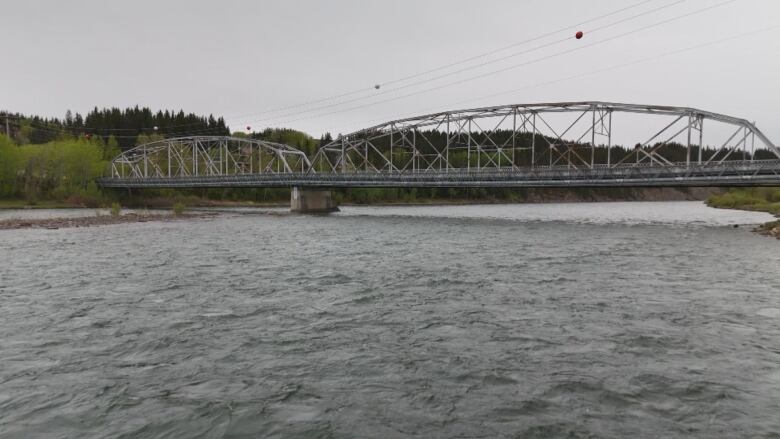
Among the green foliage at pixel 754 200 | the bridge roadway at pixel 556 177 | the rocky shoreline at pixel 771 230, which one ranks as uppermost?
the bridge roadway at pixel 556 177

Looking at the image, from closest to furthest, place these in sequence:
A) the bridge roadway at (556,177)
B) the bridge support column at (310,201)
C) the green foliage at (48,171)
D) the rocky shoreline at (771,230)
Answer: the rocky shoreline at (771,230)
the bridge roadway at (556,177)
the bridge support column at (310,201)
the green foliage at (48,171)

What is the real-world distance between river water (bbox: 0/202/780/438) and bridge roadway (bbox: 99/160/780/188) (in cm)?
4088

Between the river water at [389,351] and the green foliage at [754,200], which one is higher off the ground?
the green foliage at [754,200]

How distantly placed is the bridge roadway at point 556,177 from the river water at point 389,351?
40.9m

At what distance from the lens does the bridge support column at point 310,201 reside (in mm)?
100062

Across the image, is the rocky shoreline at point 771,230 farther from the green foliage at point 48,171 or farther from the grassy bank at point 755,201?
the green foliage at point 48,171

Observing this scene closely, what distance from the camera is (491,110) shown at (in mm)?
94312

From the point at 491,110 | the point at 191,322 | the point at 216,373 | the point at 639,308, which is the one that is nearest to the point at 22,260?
the point at 191,322

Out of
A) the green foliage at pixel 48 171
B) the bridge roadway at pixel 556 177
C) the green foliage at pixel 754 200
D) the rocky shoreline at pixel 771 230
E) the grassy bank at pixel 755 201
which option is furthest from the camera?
the green foliage at pixel 754 200

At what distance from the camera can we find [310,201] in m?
102

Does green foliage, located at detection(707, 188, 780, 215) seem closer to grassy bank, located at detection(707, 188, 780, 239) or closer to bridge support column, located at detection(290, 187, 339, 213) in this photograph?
grassy bank, located at detection(707, 188, 780, 239)

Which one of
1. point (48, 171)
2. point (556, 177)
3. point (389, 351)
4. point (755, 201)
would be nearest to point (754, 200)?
point (755, 201)

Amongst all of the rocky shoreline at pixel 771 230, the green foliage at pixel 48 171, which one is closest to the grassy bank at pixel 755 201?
the rocky shoreline at pixel 771 230

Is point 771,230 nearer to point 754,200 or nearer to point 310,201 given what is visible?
point 310,201
